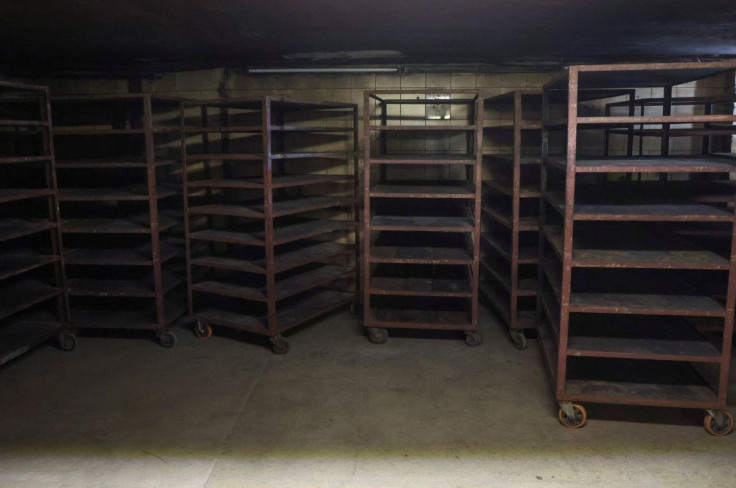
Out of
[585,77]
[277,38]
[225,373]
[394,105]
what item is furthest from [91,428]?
[394,105]

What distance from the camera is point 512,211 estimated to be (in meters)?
4.90

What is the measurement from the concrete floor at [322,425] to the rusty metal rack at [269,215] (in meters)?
0.49

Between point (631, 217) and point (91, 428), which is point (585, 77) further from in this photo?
point (91, 428)

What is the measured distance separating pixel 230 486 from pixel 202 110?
149 inches

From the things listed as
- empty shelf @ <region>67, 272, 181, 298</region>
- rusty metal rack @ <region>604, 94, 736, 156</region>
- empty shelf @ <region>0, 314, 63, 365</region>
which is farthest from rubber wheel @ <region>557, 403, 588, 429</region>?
empty shelf @ <region>0, 314, 63, 365</region>

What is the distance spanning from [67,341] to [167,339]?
2.65 ft

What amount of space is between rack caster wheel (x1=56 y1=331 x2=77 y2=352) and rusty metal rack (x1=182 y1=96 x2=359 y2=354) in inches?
38.1

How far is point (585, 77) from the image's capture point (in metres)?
3.55

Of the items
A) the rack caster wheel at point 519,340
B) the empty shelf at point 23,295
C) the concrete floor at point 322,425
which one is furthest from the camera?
the rack caster wheel at point 519,340

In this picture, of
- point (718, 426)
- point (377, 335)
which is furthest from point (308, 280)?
point (718, 426)

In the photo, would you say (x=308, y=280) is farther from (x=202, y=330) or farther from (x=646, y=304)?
(x=646, y=304)

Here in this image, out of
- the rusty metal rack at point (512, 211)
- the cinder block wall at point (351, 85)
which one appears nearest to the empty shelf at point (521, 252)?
the rusty metal rack at point (512, 211)

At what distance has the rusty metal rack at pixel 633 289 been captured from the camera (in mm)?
3291

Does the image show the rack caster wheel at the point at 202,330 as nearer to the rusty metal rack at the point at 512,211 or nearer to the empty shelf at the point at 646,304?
the rusty metal rack at the point at 512,211
